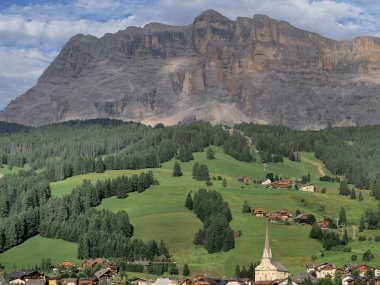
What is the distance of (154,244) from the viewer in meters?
187

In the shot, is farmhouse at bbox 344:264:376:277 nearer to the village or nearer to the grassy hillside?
the village

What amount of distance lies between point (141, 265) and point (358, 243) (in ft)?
161

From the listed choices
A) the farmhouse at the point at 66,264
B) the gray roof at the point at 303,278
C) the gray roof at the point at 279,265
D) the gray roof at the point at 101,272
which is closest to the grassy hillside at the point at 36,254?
the farmhouse at the point at 66,264

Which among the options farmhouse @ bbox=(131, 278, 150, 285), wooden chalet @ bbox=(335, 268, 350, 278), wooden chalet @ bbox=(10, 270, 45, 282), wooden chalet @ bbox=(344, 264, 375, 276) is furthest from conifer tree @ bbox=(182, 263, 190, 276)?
wooden chalet @ bbox=(344, 264, 375, 276)

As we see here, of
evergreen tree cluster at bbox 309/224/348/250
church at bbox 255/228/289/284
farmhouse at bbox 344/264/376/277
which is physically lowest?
church at bbox 255/228/289/284

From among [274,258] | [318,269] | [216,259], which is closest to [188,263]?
[216,259]

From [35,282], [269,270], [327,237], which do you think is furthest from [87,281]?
[327,237]

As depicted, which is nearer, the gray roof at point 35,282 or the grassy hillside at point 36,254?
the gray roof at point 35,282

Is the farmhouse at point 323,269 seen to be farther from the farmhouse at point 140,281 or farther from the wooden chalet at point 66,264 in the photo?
the wooden chalet at point 66,264

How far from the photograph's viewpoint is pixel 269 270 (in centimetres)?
16400

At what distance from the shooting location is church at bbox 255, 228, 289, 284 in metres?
162

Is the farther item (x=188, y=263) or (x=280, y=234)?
(x=280, y=234)

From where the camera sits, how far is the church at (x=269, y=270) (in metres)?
162

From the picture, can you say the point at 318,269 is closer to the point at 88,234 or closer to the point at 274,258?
the point at 274,258
